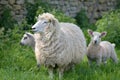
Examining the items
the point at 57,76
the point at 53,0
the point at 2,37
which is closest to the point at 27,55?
the point at 2,37

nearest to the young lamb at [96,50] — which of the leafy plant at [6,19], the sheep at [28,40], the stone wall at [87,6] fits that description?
the sheep at [28,40]

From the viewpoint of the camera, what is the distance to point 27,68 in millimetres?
8359

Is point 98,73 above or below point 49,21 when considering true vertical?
below

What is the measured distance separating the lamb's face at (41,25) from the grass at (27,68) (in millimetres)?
814

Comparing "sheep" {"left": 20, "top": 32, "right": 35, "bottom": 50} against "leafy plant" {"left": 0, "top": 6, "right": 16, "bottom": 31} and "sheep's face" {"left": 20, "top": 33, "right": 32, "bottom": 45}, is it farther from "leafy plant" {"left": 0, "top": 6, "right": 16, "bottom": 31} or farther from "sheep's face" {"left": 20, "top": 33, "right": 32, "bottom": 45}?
"leafy plant" {"left": 0, "top": 6, "right": 16, "bottom": 31}

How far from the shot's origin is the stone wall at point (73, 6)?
13391 millimetres

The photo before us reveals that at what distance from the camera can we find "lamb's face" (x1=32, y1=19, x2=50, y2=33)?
7.25m

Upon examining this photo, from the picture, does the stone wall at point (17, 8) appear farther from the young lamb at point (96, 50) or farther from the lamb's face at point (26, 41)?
the young lamb at point (96, 50)

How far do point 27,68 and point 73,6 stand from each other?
806cm

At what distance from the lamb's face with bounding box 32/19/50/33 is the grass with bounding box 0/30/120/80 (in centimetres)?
81

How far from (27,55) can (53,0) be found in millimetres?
6410

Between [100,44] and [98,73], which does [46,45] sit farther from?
[100,44]

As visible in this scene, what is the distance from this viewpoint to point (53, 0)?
1507 cm

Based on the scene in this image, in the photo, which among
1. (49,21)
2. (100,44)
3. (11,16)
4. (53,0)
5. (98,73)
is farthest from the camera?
(53,0)
